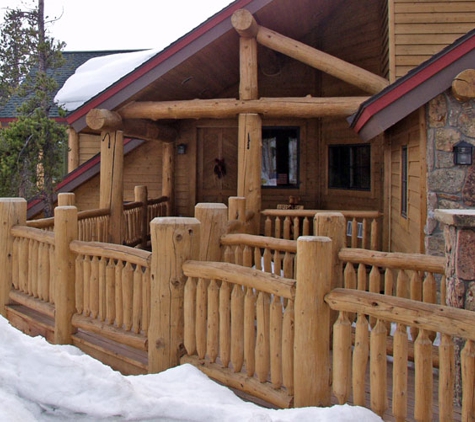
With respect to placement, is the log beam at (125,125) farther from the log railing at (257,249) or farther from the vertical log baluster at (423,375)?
the vertical log baluster at (423,375)

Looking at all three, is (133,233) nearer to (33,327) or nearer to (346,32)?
(33,327)

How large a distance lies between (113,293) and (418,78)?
168 inches

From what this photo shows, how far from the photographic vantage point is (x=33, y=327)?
21.0ft

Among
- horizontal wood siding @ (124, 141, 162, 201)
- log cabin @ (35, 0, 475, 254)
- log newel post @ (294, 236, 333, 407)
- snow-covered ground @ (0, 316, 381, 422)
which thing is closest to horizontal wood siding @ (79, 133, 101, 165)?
log cabin @ (35, 0, 475, 254)

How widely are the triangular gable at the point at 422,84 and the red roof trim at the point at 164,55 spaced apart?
9.91 feet

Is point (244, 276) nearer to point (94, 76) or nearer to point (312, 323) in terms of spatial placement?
point (312, 323)

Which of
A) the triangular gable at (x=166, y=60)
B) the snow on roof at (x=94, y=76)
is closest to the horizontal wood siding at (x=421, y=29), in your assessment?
the triangular gable at (x=166, y=60)

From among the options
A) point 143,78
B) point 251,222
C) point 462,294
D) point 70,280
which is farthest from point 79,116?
point 462,294

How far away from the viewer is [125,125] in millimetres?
9531

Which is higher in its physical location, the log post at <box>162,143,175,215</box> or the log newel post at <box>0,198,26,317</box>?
the log post at <box>162,143,175,215</box>

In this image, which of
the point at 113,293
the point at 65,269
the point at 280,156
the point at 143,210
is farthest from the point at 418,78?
the point at 280,156

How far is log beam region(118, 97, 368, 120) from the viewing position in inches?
336

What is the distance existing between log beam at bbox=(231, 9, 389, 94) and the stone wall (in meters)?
2.08

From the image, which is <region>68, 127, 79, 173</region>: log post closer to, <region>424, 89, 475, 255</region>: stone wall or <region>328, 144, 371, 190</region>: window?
<region>328, 144, 371, 190</region>: window
